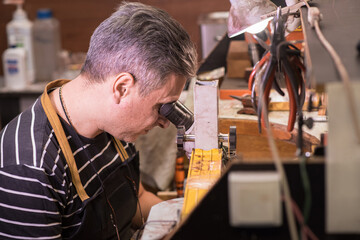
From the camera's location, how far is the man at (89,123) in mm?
1385

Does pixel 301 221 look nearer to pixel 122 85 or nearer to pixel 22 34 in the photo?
pixel 122 85

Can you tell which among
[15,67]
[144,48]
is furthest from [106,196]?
[15,67]

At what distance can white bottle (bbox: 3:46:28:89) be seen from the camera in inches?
137

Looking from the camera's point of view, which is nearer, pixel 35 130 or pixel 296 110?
pixel 296 110

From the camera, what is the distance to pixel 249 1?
136 cm

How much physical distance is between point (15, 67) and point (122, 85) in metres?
2.32

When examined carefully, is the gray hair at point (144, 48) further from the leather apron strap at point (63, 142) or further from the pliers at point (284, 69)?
the pliers at point (284, 69)

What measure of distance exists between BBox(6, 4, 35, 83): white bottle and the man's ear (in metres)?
2.35

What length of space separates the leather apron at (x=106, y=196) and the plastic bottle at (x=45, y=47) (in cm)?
214

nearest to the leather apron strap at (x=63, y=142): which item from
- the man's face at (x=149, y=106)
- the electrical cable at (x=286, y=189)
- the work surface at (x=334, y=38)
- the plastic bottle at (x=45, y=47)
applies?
the man's face at (x=149, y=106)

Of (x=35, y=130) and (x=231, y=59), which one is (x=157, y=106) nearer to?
(x=35, y=130)

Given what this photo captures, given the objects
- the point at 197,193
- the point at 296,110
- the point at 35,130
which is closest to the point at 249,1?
the point at 296,110

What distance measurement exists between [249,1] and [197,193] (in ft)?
1.95

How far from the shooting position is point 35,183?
137cm
